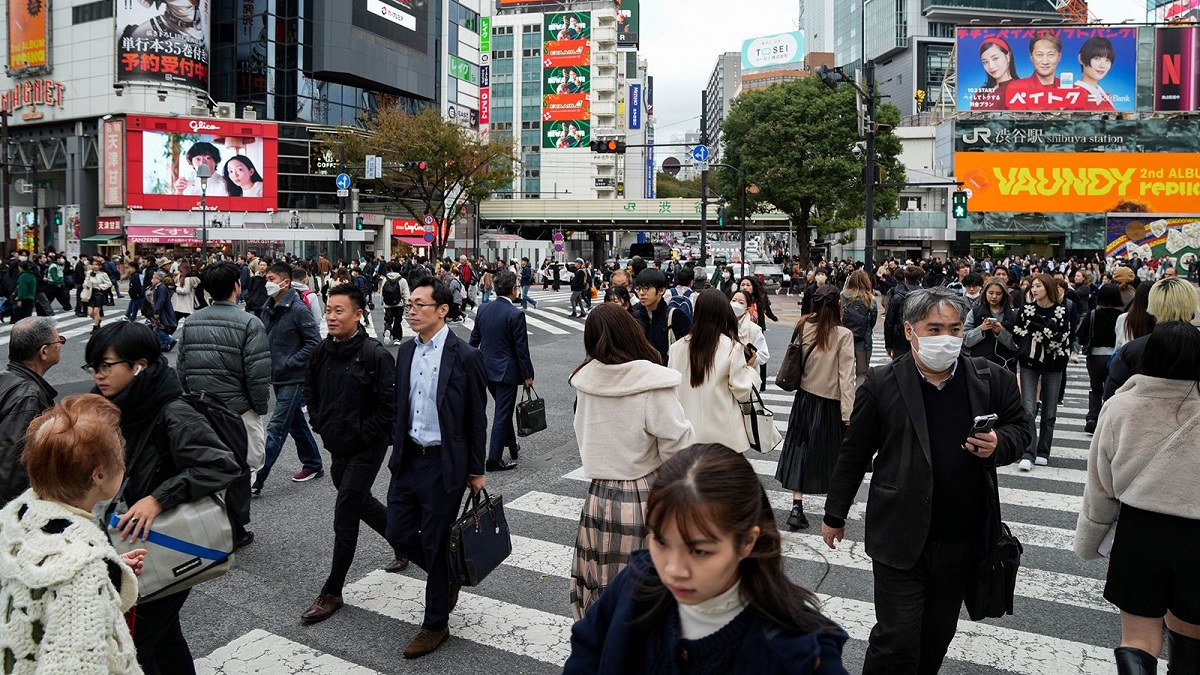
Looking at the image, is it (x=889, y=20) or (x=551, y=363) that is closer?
(x=551, y=363)

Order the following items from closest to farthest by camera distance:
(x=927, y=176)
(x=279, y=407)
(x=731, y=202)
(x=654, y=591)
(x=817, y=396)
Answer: (x=654, y=591)
(x=817, y=396)
(x=279, y=407)
(x=731, y=202)
(x=927, y=176)

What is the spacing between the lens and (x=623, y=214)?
212ft

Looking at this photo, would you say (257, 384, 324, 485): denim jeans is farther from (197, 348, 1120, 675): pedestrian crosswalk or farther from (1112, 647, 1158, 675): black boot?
(1112, 647, 1158, 675): black boot

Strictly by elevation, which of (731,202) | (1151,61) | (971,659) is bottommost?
(971,659)

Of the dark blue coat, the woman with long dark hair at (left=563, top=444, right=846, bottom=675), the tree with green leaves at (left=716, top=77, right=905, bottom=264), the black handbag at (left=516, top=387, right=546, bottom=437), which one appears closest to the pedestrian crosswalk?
the black handbag at (left=516, top=387, right=546, bottom=437)

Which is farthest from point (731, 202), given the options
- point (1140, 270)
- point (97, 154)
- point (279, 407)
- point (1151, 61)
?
point (279, 407)

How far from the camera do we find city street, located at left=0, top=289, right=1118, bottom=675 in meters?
4.72

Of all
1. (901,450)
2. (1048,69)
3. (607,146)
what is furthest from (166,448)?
(1048,69)

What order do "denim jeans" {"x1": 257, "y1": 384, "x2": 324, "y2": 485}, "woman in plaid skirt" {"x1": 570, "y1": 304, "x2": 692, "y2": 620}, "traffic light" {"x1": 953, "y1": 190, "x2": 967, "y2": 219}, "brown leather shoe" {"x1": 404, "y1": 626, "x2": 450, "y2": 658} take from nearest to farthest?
1. "woman in plaid skirt" {"x1": 570, "y1": 304, "x2": 692, "y2": 620}
2. "brown leather shoe" {"x1": 404, "y1": 626, "x2": 450, "y2": 658}
3. "denim jeans" {"x1": 257, "y1": 384, "x2": 324, "y2": 485}
4. "traffic light" {"x1": 953, "y1": 190, "x2": 967, "y2": 219}

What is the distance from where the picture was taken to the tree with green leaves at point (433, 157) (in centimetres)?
4509

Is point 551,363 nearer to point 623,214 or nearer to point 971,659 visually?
point 971,659

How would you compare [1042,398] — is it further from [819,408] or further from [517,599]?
[517,599]

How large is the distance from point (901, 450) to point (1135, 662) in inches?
49.2

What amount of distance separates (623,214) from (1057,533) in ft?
192
